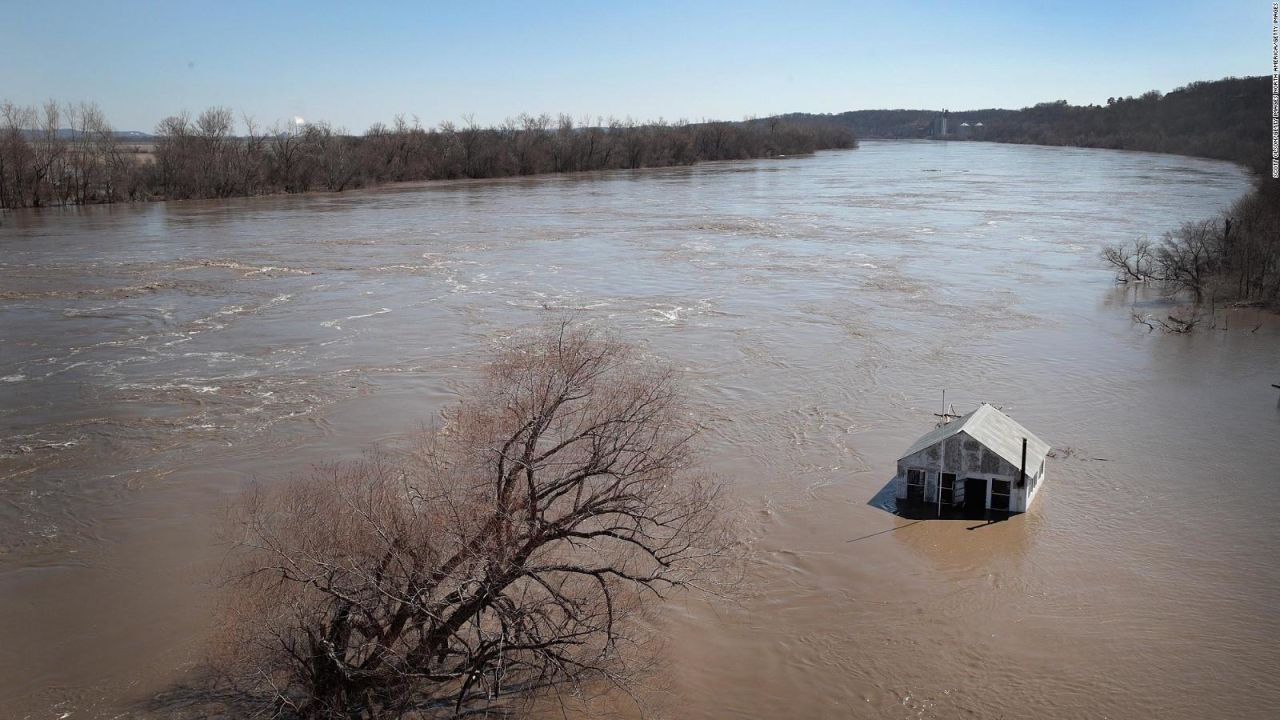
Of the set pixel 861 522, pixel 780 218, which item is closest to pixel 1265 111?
pixel 780 218

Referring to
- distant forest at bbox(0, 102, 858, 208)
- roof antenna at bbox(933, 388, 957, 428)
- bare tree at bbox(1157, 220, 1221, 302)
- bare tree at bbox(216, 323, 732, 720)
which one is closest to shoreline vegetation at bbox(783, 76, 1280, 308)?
bare tree at bbox(1157, 220, 1221, 302)

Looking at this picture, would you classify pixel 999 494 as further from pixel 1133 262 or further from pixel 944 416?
pixel 1133 262

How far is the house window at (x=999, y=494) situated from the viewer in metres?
17.2

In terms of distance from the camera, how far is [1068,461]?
19438 millimetres

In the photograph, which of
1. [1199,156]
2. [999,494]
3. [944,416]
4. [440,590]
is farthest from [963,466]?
[1199,156]

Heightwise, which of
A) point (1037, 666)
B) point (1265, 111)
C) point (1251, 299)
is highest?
point (1265, 111)

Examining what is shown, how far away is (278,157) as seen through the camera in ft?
246

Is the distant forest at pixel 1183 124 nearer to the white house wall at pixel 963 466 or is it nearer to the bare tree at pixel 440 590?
the white house wall at pixel 963 466

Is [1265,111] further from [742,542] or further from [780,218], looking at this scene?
[742,542]

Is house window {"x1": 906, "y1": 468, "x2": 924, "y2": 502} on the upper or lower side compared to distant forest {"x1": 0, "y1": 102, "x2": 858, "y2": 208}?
lower

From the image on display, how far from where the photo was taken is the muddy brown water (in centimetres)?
1292

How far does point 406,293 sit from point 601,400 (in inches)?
869

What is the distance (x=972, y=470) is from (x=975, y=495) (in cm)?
53

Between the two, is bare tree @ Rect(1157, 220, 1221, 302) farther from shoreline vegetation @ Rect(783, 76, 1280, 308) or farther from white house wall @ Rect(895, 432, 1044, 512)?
white house wall @ Rect(895, 432, 1044, 512)
